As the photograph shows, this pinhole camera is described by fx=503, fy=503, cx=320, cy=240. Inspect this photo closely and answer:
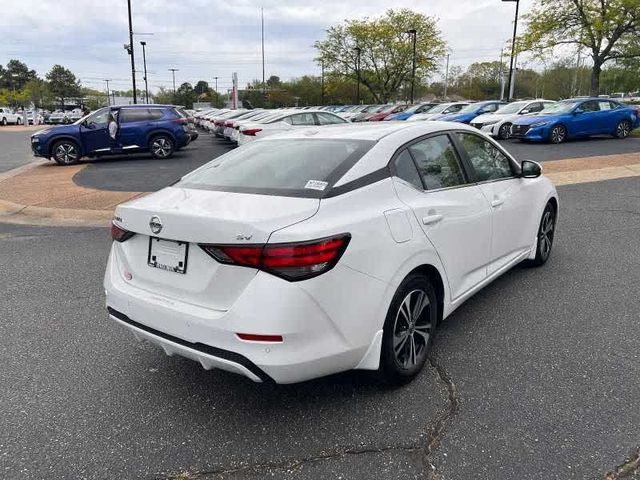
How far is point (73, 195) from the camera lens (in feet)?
31.6

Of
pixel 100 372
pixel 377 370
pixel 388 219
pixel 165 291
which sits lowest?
pixel 100 372

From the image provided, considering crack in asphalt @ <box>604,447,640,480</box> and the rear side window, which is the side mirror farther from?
the rear side window

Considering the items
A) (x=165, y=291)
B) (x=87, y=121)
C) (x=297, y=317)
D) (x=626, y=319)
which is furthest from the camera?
(x=87, y=121)

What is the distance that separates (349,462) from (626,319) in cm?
274

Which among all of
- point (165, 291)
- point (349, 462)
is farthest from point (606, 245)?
point (165, 291)

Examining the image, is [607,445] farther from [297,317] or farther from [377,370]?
[297,317]

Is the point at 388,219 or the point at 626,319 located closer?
the point at 388,219

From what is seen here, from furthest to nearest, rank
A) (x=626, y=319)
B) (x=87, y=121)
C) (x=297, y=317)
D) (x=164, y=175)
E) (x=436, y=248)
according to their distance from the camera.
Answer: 1. (x=87, y=121)
2. (x=164, y=175)
3. (x=626, y=319)
4. (x=436, y=248)
5. (x=297, y=317)

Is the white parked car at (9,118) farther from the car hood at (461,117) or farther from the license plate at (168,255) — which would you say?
the license plate at (168,255)

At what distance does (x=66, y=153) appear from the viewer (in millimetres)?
14898

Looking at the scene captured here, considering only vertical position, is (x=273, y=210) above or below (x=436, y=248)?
above

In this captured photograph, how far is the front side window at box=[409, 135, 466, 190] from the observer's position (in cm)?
330

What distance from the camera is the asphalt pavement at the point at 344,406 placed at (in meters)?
2.41

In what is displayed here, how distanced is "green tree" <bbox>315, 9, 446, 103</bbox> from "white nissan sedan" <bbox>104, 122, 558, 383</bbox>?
Result: 50.4 metres
